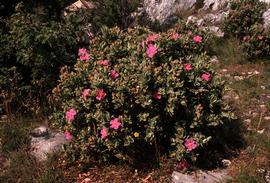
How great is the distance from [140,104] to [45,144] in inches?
60.8

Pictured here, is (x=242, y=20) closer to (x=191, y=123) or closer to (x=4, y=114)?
(x=191, y=123)

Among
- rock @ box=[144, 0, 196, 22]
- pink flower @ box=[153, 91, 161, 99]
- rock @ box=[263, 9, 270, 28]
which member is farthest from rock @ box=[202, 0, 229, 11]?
pink flower @ box=[153, 91, 161, 99]

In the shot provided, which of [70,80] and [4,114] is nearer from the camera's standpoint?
[70,80]

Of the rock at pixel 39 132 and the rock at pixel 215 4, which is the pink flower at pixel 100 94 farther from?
the rock at pixel 215 4

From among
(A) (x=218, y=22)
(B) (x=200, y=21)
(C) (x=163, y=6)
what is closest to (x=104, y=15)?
(B) (x=200, y=21)

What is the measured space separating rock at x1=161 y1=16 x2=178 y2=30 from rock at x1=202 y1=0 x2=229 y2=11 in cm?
153

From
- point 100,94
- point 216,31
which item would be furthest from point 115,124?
point 216,31

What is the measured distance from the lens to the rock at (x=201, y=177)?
2.68m

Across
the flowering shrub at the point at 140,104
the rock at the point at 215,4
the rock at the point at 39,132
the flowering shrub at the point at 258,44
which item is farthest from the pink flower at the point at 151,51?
the rock at the point at 215,4

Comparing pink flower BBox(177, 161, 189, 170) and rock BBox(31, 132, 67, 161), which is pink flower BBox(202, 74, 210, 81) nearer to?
pink flower BBox(177, 161, 189, 170)

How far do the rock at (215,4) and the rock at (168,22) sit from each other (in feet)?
5.01

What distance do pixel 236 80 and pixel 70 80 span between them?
3538 millimetres

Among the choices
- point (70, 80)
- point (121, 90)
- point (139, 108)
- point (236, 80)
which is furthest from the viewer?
point (236, 80)

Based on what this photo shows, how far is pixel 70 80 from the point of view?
3.04 metres
